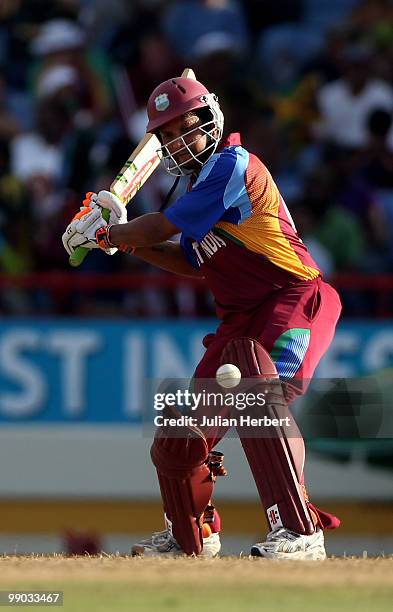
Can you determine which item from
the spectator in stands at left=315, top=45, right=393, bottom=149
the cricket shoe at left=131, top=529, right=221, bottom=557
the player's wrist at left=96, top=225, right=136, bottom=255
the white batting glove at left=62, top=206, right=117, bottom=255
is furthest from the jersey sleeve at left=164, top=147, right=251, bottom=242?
the spectator in stands at left=315, top=45, right=393, bottom=149

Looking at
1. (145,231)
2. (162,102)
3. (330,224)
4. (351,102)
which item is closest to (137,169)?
(162,102)

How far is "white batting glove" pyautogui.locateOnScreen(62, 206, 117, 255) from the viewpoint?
19.1ft

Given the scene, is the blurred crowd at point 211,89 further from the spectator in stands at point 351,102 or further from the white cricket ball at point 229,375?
the white cricket ball at point 229,375

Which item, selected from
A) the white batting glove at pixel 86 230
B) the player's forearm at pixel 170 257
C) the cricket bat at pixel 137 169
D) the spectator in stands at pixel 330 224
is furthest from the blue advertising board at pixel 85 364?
the white batting glove at pixel 86 230

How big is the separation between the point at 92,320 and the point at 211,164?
3.92m

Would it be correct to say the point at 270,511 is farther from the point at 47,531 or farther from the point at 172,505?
the point at 47,531

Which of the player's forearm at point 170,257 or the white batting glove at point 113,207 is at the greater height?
the white batting glove at point 113,207

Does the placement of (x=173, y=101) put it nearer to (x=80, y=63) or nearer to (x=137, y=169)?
(x=137, y=169)

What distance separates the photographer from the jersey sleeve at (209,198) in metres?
5.47

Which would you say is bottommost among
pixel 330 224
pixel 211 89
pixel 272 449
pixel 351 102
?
pixel 272 449

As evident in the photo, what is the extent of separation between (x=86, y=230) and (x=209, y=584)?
70.1 inches

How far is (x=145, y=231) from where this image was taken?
554cm

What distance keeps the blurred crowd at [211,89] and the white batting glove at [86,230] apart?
11.7 feet

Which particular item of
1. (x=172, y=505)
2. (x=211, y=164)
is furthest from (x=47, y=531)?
(x=211, y=164)
